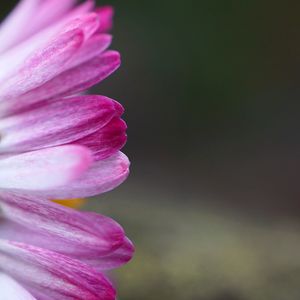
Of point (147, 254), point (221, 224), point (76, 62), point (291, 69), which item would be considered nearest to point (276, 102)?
point (291, 69)

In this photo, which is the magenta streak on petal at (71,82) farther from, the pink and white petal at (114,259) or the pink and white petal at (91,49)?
the pink and white petal at (114,259)

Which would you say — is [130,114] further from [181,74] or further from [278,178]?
[278,178]

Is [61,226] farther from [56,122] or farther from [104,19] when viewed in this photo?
[104,19]

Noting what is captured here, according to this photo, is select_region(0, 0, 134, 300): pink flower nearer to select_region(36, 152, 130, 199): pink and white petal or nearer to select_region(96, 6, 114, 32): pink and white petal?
select_region(36, 152, 130, 199): pink and white petal

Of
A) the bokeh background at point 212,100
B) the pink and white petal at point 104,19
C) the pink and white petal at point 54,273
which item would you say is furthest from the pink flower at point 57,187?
the bokeh background at point 212,100

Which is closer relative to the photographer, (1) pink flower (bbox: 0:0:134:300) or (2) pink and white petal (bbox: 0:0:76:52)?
(1) pink flower (bbox: 0:0:134:300)

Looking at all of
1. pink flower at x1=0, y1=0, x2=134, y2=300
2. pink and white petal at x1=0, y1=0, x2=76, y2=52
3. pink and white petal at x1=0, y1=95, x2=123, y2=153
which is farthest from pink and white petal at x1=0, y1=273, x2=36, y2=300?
pink and white petal at x1=0, y1=0, x2=76, y2=52

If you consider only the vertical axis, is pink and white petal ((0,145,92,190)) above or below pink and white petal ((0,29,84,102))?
below
